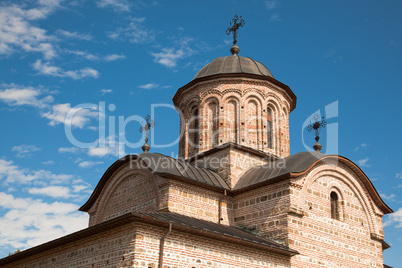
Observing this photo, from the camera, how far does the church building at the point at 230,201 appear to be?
8.61m

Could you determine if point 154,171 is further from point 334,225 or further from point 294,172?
point 334,225

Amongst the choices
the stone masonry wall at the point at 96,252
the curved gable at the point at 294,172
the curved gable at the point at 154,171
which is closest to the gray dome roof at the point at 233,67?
the curved gable at the point at 294,172

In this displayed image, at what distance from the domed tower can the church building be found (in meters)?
0.03

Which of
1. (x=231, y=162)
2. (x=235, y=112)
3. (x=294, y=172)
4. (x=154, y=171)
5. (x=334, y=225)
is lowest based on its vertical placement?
(x=334, y=225)

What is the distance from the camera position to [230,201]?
12.1 m

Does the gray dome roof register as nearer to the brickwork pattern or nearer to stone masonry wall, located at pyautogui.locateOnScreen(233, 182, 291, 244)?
the brickwork pattern

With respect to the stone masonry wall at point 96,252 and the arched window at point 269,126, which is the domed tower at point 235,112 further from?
the stone masonry wall at point 96,252

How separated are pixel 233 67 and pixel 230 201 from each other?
513cm

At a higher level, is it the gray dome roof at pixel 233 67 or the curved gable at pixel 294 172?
the gray dome roof at pixel 233 67

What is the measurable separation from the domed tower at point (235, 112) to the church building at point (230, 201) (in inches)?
1.4

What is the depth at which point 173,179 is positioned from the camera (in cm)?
1105

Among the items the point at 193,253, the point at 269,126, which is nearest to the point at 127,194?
the point at 193,253

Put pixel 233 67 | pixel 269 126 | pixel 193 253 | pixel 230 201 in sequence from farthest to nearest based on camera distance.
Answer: pixel 233 67, pixel 269 126, pixel 230 201, pixel 193 253

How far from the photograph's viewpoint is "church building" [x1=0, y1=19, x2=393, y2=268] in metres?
8.61
